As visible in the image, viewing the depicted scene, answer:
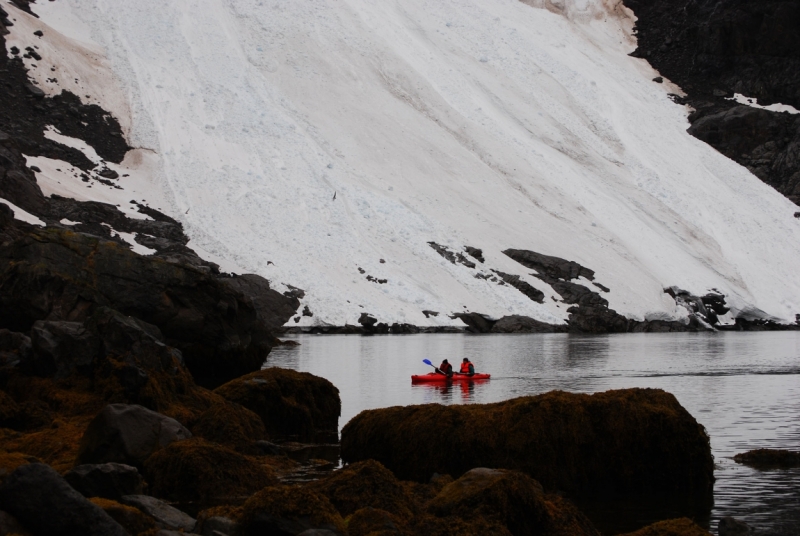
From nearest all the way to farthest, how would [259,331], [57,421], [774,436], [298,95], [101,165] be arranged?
[57,421] < [774,436] < [259,331] < [101,165] < [298,95]

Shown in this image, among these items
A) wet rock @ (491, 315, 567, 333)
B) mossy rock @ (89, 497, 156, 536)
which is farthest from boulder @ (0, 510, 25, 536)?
wet rock @ (491, 315, 567, 333)

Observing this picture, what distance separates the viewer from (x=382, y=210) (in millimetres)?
66062

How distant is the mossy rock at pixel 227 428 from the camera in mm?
14984

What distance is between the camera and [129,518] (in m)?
8.91

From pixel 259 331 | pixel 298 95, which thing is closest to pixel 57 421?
pixel 259 331

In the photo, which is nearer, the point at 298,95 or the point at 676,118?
the point at 298,95

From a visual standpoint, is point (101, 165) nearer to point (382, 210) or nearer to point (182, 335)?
point (382, 210)

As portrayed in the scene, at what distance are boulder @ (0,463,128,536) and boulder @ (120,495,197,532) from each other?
132cm

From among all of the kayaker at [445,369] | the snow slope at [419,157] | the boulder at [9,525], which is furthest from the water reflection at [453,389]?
the snow slope at [419,157]

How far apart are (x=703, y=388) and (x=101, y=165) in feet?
163

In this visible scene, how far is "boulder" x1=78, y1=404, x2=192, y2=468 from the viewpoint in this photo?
1240cm

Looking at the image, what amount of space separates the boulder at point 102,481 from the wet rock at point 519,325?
48145 mm

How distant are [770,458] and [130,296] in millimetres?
16338

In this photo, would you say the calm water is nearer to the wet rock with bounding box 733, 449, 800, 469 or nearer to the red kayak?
the wet rock with bounding box 733, 449, 800, 469
